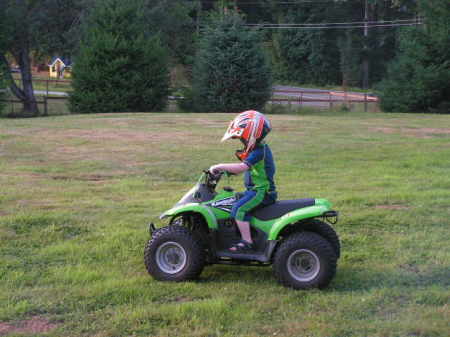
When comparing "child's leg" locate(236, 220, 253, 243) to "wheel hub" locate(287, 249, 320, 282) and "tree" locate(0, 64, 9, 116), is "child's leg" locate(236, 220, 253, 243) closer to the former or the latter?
"wheel hub" locate(287, 249, 320, 282)

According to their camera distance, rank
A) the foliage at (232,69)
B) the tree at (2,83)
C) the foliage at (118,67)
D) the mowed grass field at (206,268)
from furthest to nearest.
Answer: the foliage at (232,69), the tree at (2,83), the foliage at (118,67), the mowed grass field at (206,268)

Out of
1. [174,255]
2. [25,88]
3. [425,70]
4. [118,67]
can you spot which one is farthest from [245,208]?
[25,88]

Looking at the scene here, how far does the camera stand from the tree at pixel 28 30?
1458 inches

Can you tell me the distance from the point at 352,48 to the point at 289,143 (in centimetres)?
4997

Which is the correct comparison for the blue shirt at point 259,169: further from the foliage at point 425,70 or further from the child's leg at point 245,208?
the foliage at point 425,70

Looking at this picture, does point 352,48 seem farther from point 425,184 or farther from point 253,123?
point 253,123

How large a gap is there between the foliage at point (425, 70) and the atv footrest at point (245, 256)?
3226cm

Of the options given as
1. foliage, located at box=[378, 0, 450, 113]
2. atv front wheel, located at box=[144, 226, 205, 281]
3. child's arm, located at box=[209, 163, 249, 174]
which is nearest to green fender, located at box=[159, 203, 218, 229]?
atv front wheel, located at box=[144, 226, 205, 281]

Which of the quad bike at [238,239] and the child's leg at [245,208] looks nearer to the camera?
the quad bike at [238,239]

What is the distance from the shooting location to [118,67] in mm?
35344

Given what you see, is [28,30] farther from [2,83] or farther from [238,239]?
[238,239]

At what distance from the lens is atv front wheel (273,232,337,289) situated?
5758 mm

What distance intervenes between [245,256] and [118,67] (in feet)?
100

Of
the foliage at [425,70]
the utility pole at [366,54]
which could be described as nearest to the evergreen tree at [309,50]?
the utility pole at [366,54]
